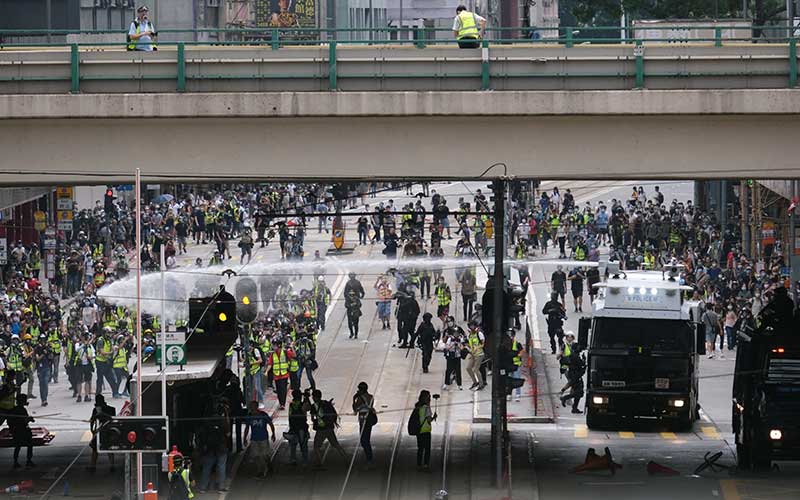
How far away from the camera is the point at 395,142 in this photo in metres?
28.9

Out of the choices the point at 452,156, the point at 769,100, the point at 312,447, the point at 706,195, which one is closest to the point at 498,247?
the point at 452,156

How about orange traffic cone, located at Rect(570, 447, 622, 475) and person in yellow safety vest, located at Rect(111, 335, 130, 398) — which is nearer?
orange traffic cone, located at Rect(570, 447, 622, 475)

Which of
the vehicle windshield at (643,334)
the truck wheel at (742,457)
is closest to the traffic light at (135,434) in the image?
the truck wheel at (742,457)

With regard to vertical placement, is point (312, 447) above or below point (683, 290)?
below

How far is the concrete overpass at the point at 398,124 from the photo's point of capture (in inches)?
1120

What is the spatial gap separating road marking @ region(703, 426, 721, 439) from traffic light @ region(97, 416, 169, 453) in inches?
591

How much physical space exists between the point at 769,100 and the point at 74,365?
1913 centimetres

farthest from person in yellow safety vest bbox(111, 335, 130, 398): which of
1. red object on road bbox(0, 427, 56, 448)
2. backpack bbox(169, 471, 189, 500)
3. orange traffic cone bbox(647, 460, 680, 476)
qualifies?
orange traffic cone bbox(647, 460, 680, 476)

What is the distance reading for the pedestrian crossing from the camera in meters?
37.0

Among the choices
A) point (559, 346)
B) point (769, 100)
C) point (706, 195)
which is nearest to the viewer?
point (769, 100)

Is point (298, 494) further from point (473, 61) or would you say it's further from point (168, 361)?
point (473, 61)

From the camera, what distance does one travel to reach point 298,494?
30.8m

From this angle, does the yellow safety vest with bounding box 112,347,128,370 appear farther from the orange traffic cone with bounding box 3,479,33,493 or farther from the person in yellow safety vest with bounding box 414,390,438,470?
the person in yellow safety vest with bounding box 414,390,438,470

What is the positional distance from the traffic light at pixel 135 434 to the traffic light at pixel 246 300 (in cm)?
1495
